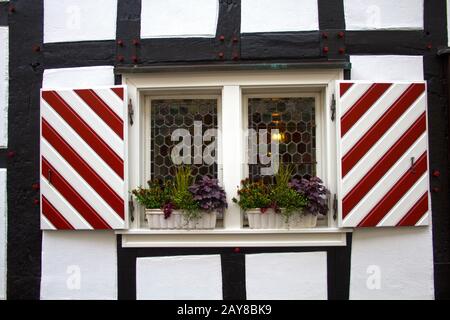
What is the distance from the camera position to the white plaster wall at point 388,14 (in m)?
3.87

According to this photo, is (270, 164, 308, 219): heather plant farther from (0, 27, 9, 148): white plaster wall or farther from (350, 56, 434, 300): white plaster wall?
(0, 27, 9, 148): white plaster wall

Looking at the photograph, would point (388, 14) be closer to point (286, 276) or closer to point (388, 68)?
point (388, 68)

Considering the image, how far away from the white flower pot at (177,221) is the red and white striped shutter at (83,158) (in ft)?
0.73

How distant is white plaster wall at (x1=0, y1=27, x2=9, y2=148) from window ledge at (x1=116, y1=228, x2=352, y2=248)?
126 cm

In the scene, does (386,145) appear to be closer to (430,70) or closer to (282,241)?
(430,70)

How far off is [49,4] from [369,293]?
3.45m

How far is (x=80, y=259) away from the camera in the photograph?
153 inches

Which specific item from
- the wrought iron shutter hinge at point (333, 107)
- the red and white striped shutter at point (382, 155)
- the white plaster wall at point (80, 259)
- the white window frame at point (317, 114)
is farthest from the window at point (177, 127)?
the red and white striped shutter at point (382, 155)

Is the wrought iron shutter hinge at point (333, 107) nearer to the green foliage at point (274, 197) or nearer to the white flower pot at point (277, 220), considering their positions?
the green foliage at point (274, 197)

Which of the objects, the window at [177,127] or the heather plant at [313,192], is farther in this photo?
the window at [177,127]

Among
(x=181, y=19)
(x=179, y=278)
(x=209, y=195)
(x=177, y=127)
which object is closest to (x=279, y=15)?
(x=181, y=19)

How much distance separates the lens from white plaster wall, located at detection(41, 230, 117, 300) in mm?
3873

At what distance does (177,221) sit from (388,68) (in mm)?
2052

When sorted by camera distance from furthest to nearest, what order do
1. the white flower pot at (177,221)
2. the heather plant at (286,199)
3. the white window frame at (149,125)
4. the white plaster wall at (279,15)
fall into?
the white window frame at (149,125) → the white plaster wall at (279,15) → the white flower pot at (177,221) → the heather plant at (286,199)
